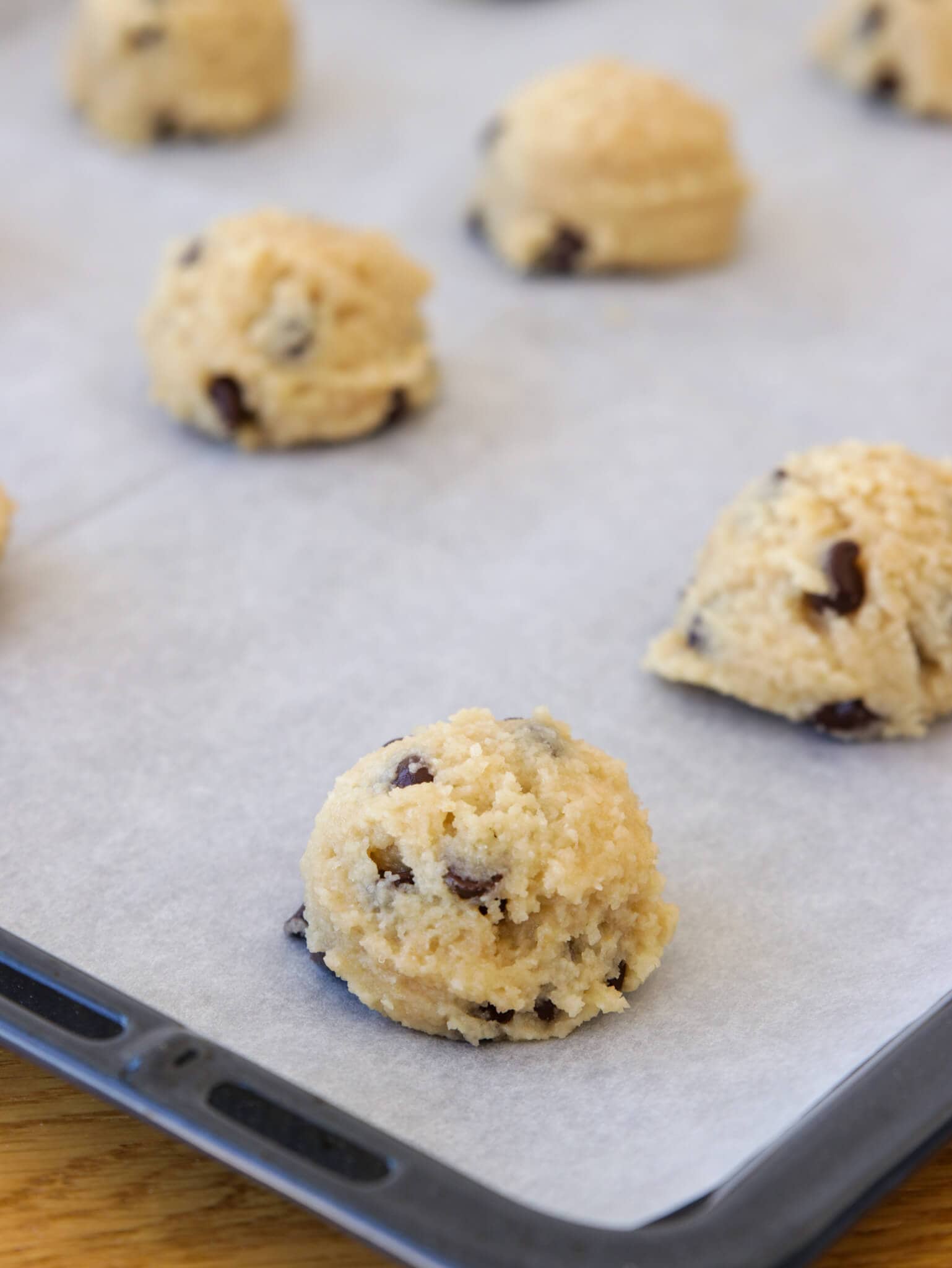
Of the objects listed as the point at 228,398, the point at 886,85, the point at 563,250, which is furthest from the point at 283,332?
the point at 886,85

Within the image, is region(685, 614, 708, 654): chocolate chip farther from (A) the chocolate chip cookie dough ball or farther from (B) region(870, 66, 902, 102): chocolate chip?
(B) region(870, 66, 902, 102): chocolate chip

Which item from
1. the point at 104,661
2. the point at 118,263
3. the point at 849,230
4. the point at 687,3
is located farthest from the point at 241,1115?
the point at 687,3

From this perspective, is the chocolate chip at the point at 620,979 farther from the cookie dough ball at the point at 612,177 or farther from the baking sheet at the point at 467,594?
the cookie dough ball at the point at 612,177

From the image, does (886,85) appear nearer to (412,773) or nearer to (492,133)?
(492,133)

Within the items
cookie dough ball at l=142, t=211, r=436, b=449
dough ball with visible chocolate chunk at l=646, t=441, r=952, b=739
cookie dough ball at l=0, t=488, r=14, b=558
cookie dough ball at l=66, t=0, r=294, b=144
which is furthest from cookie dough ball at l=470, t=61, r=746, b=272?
cookie dough ball at l=0, t=488, r=14, b=558

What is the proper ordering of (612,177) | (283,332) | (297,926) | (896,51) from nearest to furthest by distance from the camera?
1. (297,926)
2. (283,332)
3. (612,177)
4. (896,51)
